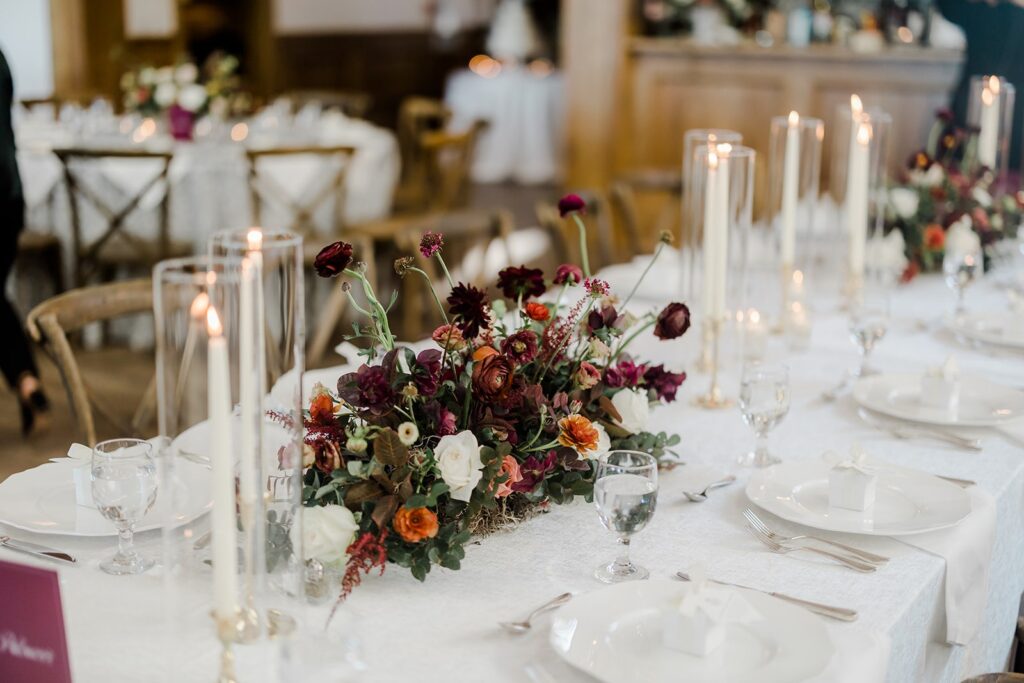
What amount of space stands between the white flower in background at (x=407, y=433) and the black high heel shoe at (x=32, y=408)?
2848 mm

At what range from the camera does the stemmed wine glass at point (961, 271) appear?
2.48m

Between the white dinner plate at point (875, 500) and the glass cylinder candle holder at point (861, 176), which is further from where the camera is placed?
the glass cylinder candle holder at point (861, 176)

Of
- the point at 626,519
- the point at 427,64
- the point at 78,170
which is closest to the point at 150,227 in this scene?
the point at 78,170

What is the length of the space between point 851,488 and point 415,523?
1.83ft

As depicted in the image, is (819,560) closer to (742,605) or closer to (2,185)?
(742,605)

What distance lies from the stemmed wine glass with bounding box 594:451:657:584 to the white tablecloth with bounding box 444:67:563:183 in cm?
785

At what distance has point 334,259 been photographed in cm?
127

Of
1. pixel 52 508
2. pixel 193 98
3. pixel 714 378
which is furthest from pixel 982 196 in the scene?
pixel 193 98

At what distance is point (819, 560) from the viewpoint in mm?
1341

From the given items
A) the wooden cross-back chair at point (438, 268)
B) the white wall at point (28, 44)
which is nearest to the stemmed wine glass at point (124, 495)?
the wooden cross-back chair at point (438, 268)

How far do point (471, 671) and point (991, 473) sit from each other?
90 cm

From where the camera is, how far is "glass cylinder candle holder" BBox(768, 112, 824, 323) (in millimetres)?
2318

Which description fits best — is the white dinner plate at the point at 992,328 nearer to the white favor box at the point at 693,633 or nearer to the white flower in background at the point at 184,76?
the white favor box at the point at 693,633

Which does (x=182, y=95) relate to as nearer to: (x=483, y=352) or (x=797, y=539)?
(x=483, y=352)
